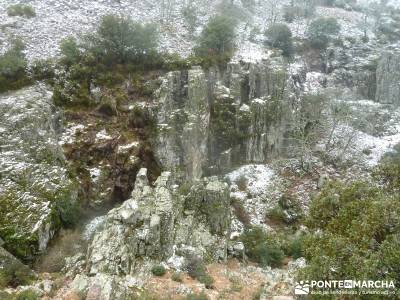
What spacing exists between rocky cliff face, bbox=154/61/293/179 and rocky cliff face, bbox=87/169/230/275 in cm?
711

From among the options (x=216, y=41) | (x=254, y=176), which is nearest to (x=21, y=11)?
(x=216, y=41)

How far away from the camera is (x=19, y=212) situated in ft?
73.2

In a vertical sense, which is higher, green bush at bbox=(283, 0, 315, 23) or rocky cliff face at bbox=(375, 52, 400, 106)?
green bush at bbox=(283, 0, 315, 23)

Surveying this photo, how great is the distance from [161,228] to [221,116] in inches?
682

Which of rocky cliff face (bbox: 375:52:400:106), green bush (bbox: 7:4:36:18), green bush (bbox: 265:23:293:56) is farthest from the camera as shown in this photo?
rocky cliff face (bbox: 375:52:400:106)

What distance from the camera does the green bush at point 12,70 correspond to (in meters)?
28.9

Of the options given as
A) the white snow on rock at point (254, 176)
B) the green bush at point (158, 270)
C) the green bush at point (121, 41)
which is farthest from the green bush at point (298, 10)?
the green bush at point (158, 270)

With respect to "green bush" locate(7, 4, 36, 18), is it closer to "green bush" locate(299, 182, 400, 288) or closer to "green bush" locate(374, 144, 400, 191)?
"green bush" locate(299, 182, 400, 288)

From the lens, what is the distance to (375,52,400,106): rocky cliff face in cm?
4750

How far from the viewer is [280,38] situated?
153 feet

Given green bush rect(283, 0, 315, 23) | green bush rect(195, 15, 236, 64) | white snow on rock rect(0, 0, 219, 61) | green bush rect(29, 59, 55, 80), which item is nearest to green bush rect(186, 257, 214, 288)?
green bush rect(29, 59, 55, 80)

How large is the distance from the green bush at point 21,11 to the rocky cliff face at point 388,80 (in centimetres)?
4047

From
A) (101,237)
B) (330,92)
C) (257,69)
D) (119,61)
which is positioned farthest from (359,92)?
(101,237)

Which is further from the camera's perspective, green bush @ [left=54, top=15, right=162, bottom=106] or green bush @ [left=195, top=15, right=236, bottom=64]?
green bush @ [left=195, top=15, right=236, bottom=64]
